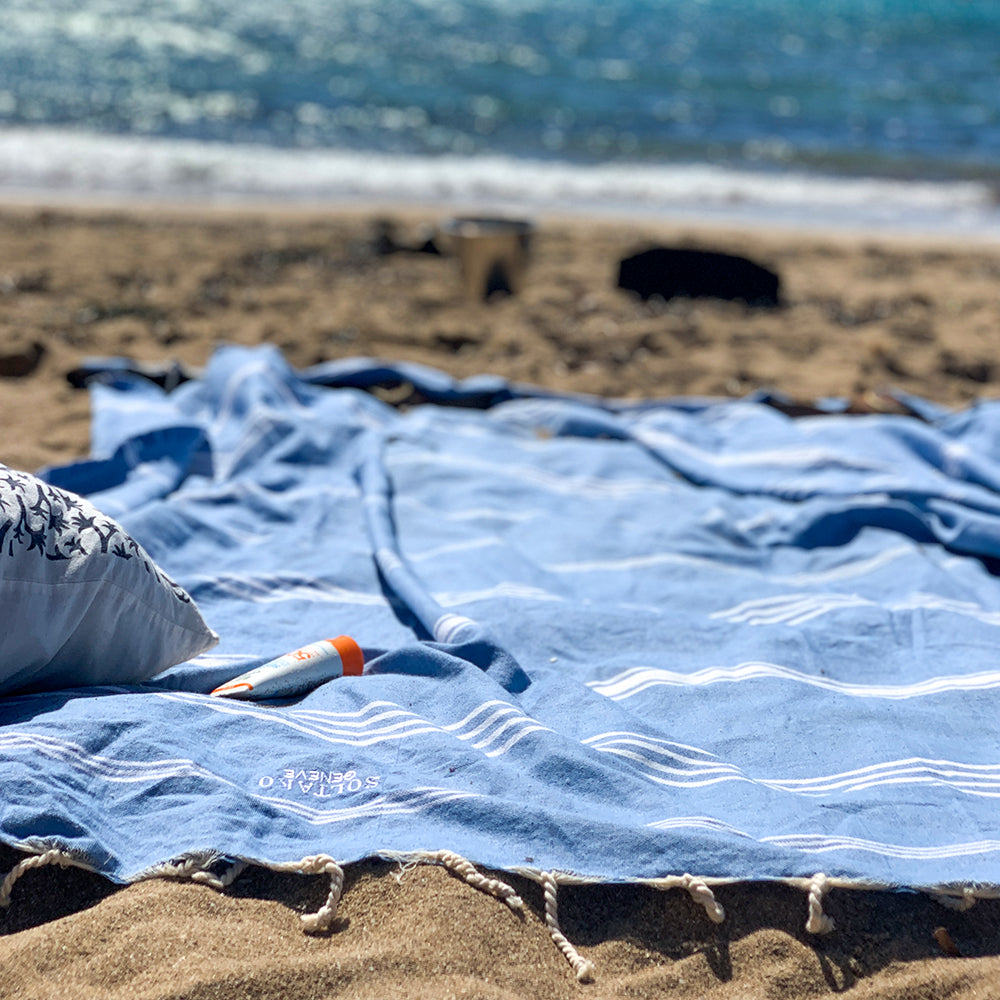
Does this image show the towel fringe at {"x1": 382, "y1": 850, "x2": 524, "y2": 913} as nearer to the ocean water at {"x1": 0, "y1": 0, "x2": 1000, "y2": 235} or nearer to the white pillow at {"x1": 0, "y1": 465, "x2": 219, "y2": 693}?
the white pillow at {"x1": 0, "y1": 465, "x2": 219, "y2": 693}

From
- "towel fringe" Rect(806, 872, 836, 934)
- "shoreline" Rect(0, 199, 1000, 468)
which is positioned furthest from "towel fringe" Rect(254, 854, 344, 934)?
"shoreline" Rect(0, 199, 1000, 468)

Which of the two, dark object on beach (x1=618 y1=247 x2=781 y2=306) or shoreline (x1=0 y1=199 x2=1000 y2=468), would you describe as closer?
shoreline (x1=0 y1=199 x2=1000 y2=468)

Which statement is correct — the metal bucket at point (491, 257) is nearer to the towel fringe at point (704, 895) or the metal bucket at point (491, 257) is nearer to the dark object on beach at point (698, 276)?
the dark object on beach at point (698, 276)

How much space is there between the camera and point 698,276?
18.0 ft

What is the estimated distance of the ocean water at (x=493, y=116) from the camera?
9.05 m

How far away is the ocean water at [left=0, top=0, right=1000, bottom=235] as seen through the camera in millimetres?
9055

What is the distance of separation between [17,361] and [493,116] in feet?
30.9

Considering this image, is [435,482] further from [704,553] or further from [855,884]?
[855,884]

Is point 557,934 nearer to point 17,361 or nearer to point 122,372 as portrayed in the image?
point 122,372

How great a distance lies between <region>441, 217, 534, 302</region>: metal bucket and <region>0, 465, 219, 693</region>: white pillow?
359cm

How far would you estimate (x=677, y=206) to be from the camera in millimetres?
9000

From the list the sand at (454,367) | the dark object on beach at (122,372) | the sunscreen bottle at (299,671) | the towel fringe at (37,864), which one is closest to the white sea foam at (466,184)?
the sand at (454,367)

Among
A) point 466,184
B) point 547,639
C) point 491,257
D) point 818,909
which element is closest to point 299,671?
point 547,639

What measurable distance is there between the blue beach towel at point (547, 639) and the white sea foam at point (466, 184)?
5302 mm
